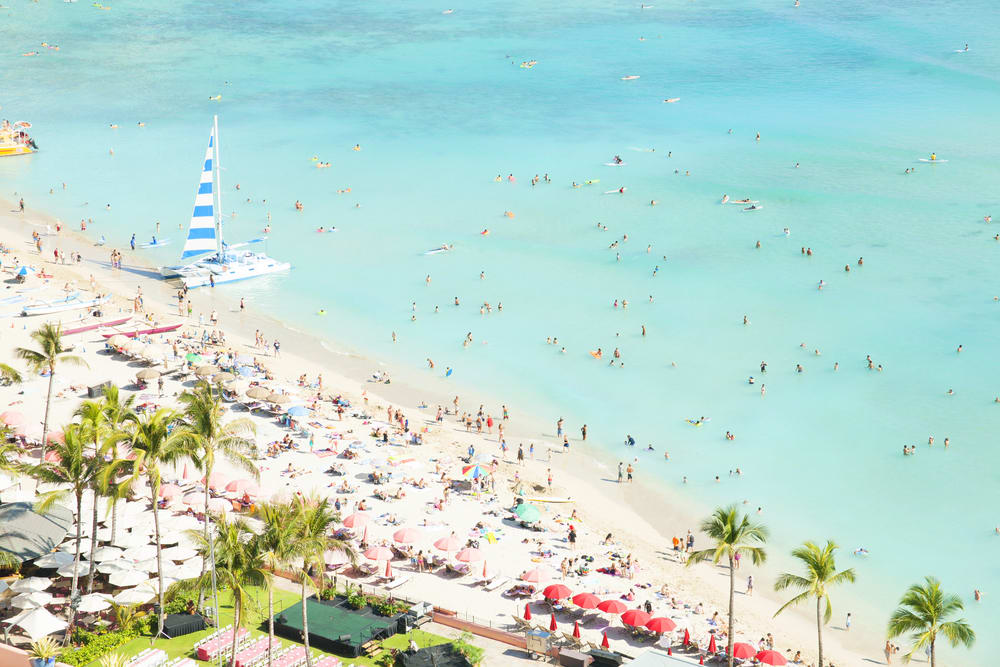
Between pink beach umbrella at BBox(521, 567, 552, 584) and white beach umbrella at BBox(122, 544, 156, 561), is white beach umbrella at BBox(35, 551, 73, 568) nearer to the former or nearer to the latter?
white beach umbrella at BBox(122, 544, 156, 561)

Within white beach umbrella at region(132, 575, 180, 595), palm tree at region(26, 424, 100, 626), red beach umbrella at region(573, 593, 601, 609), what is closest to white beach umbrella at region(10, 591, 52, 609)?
palm tree at region(26, 424, 100, 626)

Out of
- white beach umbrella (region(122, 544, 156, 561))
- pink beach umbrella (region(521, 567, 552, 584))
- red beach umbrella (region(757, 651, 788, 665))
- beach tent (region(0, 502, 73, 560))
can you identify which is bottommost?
red beach umbrella (region(757, 651, 788, 665))

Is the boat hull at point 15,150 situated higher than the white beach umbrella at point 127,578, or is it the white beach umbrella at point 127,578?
the boat hull at point 15,150

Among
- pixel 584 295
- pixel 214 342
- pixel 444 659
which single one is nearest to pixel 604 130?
pixel 584 295

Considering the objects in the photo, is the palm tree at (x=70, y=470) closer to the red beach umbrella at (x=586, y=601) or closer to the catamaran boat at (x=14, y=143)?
the red beach umbrella at (x=586, y=601)

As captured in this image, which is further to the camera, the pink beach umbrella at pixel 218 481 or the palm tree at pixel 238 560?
the pink beach umbrella at pixel 218 481

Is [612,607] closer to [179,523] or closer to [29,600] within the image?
[179,523]

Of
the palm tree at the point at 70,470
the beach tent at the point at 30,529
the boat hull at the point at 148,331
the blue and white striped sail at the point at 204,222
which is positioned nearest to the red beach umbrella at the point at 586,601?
the palm tree at the point at 70,470
